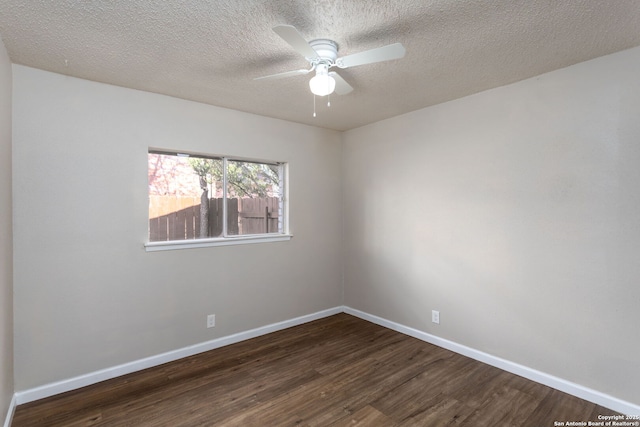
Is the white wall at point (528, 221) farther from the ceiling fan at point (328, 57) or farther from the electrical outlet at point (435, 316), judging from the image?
the ceiling fan at point (328, 57)

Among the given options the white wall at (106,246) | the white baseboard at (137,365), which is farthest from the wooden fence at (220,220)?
the white baseboard at (137,365)

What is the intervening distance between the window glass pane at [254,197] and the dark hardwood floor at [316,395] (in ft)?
4.23

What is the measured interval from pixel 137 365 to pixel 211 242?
1207mm

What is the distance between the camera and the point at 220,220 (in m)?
3.25

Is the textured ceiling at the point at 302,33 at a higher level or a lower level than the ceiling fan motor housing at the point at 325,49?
higher

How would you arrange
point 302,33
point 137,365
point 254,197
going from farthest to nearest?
point 254,197 < point 137,365 < point 302,33

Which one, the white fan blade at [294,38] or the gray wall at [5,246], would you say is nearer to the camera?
the white fan blade at [294,38]

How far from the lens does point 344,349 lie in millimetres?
3107

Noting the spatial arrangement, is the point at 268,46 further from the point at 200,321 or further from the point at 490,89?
the point at 200,321

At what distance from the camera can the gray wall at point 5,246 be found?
6.19ft

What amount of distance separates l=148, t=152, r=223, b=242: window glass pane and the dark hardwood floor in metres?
1.20

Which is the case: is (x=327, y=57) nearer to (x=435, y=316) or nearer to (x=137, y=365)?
(x=435, y=316)

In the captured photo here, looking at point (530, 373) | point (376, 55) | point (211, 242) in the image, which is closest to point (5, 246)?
point (211, 242)

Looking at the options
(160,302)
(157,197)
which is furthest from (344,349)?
(157,197)
